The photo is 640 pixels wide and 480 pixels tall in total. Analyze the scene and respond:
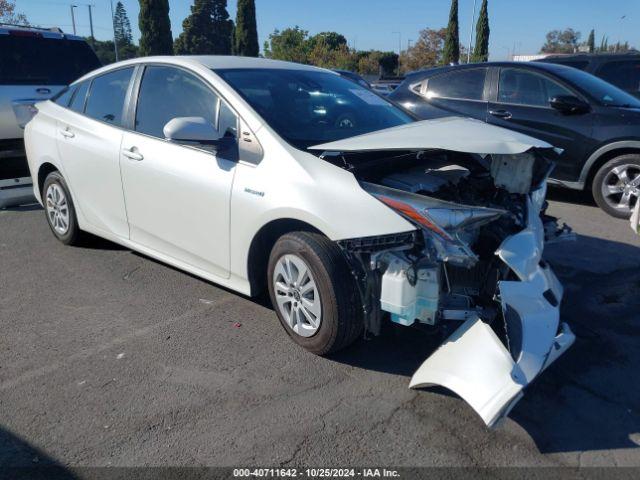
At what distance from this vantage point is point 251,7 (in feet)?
139

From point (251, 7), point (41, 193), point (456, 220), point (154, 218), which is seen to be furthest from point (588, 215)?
point (251, 7)

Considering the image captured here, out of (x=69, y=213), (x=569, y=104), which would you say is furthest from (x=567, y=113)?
(x=69, y=213)

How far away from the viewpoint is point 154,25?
36.2 meters

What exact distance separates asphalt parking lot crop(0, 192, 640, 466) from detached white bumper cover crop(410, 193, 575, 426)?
24 centimetres

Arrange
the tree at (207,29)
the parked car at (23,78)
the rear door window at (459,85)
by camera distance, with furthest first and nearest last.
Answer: the tree at (207,29)
the rear door window at (459,85)
the parked car at (23,78)

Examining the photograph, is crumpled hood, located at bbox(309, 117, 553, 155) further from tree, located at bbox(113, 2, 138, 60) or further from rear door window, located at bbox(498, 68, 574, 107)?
tree, located at bbox(113, 2, 138, 60)

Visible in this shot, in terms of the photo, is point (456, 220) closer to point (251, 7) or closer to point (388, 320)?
point (388, 320)

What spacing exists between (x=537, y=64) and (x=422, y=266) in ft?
17.7

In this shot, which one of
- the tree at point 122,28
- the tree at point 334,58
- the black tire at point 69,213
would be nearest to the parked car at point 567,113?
the black tire at point 69,213

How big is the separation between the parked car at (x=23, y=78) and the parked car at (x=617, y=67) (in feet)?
22.6

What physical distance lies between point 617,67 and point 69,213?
816 centimetres

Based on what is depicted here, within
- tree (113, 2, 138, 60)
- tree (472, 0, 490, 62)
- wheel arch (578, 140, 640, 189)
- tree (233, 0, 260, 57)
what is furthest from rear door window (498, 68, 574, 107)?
tree (113, 2, 138, 60)

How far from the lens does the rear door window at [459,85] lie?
7.39 metres

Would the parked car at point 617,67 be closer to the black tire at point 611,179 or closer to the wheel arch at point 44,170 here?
the black tire at point 611,179
